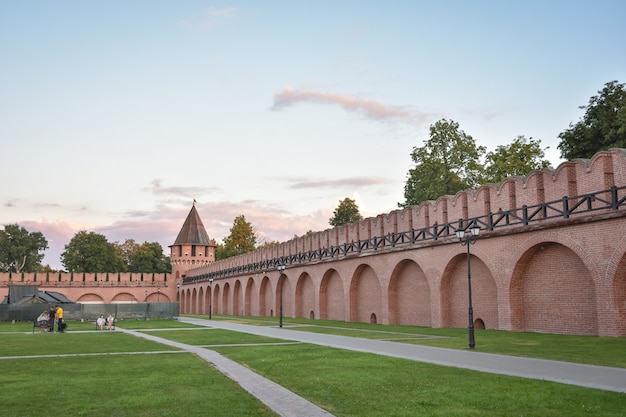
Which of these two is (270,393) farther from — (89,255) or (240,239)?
(89,255)

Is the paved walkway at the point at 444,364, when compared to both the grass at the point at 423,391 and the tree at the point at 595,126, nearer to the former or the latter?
the grass at the point at 423,391

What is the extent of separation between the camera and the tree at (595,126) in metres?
36.2

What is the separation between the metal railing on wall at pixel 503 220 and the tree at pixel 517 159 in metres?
14.4

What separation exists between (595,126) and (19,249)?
302ft

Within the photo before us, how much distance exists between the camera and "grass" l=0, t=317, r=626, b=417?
29.1ft

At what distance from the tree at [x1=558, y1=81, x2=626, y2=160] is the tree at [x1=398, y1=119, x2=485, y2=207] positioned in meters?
10.8

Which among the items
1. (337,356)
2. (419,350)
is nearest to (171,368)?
(337,356)

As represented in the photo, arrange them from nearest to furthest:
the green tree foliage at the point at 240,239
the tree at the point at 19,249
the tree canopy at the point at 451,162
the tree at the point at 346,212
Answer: the tree canopy at the point at 451,162, the tree at the point at 346,212, the green tree foliage at the point at 240,239, the tree at the point at 19,249

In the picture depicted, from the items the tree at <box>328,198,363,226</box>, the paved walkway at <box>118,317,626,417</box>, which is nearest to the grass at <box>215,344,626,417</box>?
the paved walkway at <box>118,317,626,417</box>

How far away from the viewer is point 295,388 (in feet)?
35.7

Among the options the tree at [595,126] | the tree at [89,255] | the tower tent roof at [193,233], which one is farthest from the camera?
the tree at [89,255]

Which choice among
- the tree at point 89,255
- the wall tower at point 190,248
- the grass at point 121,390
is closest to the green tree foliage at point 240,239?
the wall tower at point 190,248

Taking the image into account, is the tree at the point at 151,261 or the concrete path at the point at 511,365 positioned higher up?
the tree at the point at 151,261

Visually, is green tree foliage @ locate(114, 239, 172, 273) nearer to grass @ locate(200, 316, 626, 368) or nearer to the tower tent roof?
the tower tent roof
